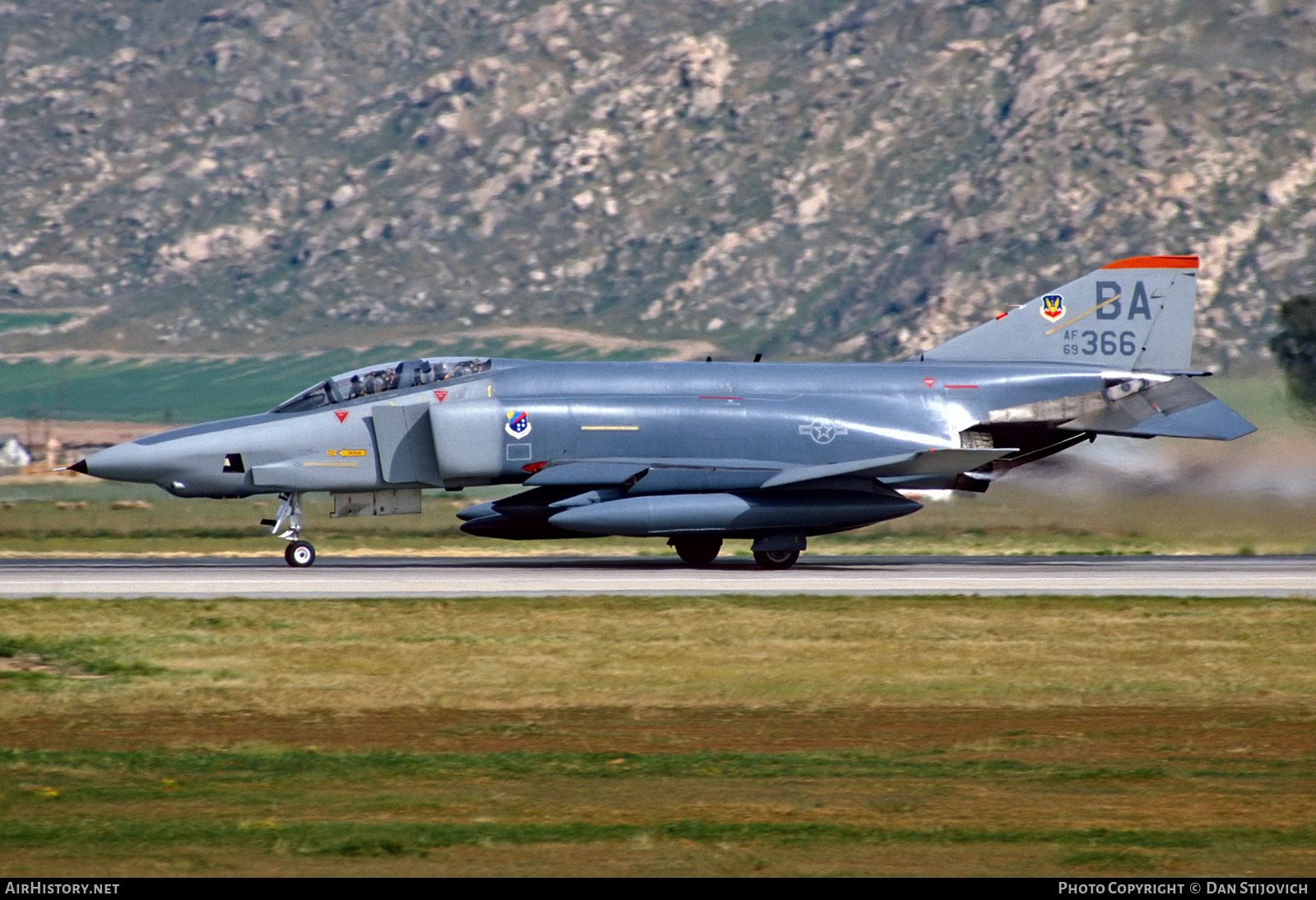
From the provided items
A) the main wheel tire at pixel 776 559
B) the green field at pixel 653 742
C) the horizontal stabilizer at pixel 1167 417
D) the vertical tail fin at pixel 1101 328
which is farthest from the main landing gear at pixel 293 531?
the horizontal stabilizer at pixel 1167 417

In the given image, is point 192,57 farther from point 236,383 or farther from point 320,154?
point 236,383

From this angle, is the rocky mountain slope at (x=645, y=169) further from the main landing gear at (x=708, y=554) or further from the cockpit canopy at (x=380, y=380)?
the cockpit canopy at (x=380, y=380)

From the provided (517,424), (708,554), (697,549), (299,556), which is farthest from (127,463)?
(708,554)

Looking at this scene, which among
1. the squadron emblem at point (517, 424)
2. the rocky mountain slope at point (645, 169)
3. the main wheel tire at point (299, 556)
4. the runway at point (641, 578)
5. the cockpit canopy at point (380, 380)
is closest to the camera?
the runway at point (641, 578)

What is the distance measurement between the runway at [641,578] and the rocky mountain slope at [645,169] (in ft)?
280

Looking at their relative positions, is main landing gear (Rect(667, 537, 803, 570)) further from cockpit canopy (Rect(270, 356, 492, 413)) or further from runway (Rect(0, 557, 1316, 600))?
cockpit canopy (Rect(270, 356, 492, 413))

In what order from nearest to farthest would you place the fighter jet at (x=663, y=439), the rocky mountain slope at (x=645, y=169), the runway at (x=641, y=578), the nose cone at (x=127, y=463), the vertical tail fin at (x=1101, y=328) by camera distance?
the runway at (x=641, y=578), the nose cone at (x=127, y=463), the fighter jet at (x=663, y=439), the vertical tail fin at (x=1101, y=328), the rocky mountain slope at (x=645, y=169)

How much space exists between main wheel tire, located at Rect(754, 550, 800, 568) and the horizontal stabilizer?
18.6 feet

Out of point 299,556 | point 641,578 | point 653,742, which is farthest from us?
point 299,556

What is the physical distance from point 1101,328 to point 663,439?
887 centimetres

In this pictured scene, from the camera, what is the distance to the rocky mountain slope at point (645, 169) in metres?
119

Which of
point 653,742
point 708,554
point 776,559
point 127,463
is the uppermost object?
point 127,463

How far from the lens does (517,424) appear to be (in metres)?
27.0

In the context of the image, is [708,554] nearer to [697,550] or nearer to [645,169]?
[697,550]
